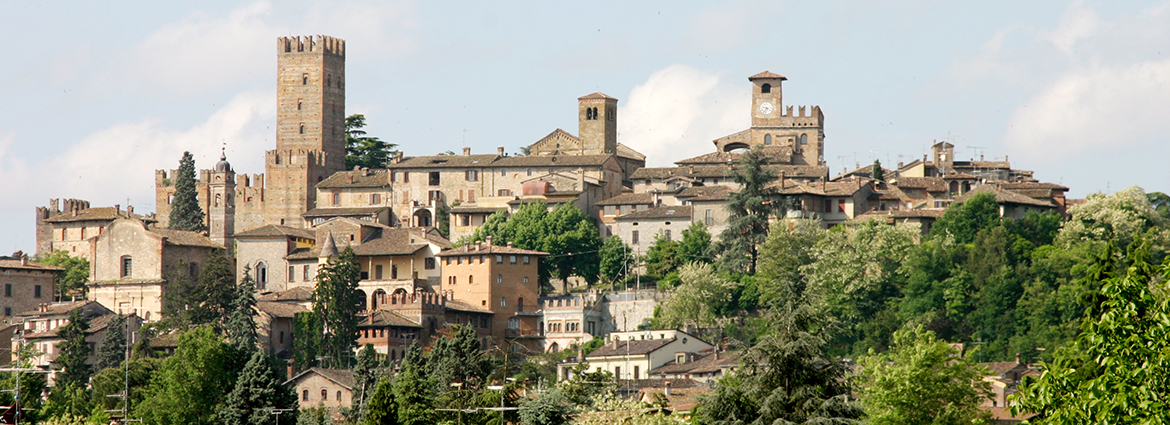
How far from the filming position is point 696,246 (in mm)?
78438

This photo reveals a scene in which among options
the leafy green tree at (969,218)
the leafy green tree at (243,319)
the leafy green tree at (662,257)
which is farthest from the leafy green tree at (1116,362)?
the leafy green tree at (662,257)

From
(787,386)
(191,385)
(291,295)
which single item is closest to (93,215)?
(291,295)

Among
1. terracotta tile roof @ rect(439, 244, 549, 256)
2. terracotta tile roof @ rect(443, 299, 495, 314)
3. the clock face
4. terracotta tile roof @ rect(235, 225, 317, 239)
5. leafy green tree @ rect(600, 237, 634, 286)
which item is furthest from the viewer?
the clock face

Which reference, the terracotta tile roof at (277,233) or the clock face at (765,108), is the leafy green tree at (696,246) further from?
the clock face at (765,108)

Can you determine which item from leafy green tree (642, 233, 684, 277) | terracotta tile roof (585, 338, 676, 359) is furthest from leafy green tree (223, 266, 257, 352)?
leafy green tree (642, 233, 684, 277)

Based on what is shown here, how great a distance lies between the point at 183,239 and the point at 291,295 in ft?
28.0

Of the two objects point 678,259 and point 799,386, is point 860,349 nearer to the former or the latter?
point 678,259

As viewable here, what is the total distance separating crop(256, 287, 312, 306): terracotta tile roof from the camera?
76062 millimetres

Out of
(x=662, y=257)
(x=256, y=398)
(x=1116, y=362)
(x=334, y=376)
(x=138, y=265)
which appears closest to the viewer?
(x=1116, y=362)

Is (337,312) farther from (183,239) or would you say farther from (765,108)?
(765,108)

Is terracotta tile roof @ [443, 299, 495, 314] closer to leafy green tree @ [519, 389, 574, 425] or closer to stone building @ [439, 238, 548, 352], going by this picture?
stone building @ [439, 238, 548, 352]

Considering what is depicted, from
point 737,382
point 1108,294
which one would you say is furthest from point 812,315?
point 1108,294

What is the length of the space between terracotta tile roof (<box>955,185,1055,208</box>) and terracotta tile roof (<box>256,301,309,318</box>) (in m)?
29.6

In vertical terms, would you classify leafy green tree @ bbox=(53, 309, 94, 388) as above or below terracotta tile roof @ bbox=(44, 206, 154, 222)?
below
